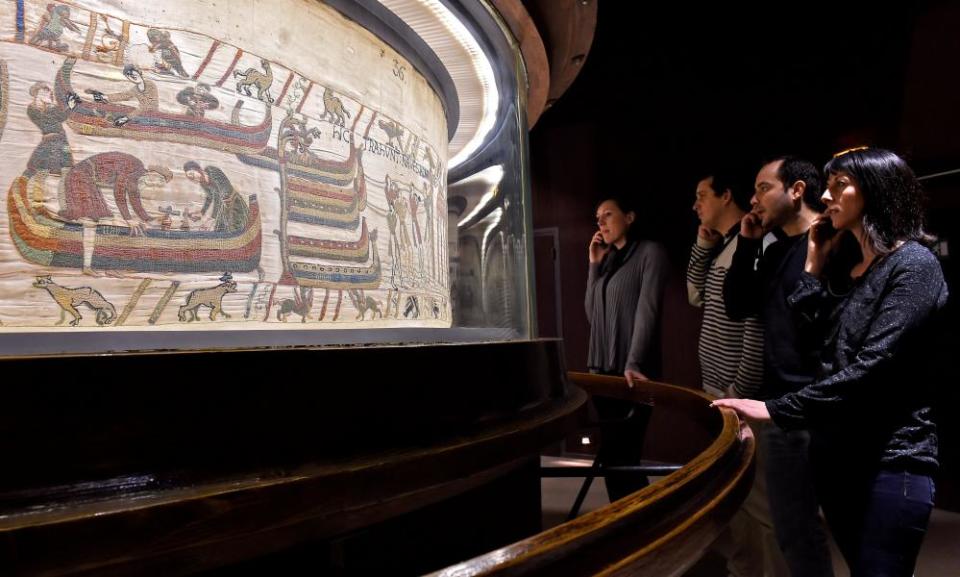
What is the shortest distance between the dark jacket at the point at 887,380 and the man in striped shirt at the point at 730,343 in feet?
2.25

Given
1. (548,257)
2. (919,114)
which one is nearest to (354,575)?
(919,114)

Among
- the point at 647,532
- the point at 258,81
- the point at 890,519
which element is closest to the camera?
the point at 647,532

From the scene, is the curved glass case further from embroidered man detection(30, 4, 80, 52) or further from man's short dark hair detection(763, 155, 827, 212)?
man's short dark hair detection(763, 155, 827, 212)

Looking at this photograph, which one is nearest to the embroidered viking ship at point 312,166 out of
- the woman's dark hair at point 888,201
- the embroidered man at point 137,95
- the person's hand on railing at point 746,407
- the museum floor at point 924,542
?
the embroidered man at point 137,95

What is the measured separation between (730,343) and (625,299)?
70 centimetres

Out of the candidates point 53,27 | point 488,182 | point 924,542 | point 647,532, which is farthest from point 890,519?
point 924,542

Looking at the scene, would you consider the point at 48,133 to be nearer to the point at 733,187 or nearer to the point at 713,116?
the point at 733,187

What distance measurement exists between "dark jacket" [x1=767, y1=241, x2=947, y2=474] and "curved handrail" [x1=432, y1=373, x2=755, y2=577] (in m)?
0.45

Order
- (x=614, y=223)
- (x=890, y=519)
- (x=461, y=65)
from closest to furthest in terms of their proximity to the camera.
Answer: (x=890, y=519)
(x=461, y=65)
(x=614, y=223)

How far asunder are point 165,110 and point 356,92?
0.41 meters

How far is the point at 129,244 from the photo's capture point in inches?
34.6

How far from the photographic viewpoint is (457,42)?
162 centimetres

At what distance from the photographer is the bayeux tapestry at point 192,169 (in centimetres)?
83

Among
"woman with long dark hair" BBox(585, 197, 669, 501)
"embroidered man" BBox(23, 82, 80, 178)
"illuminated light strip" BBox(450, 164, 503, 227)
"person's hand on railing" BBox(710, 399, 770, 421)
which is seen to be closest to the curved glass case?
"embroidered man" BBox(23, 82, 80, 178)
